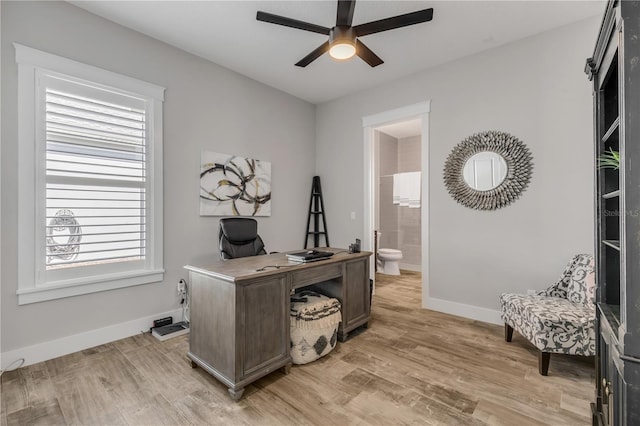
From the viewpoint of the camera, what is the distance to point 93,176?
261cm

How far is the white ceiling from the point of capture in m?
2.51

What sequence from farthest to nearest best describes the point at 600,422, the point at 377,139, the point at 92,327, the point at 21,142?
1. the point at 377,139
2. the point at 92,327
3. the point at 21,142
4. the point at 600,422

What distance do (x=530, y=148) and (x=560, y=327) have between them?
1.73 metres

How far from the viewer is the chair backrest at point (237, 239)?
2.96 meters

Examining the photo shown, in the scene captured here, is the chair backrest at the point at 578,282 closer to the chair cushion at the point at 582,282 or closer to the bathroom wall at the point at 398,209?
the chair cushion at the point at 582,282

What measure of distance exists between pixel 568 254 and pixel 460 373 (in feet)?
5.26

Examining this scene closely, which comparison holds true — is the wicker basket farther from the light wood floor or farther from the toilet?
the toilet

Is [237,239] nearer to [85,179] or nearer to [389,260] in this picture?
[85,179]

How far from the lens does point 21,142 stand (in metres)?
2.23

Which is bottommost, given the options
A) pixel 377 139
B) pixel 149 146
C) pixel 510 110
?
pixel 149 146

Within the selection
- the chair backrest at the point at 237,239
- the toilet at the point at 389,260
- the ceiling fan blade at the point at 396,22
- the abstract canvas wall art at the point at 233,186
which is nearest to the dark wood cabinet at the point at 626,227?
the ceiling fan blade at the point at 396,22

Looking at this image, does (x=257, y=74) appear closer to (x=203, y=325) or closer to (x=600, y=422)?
(x=203, y=325)

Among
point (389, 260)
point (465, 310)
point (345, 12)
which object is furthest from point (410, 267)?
point (345, 12)

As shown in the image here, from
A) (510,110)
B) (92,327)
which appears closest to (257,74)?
(510,110)
